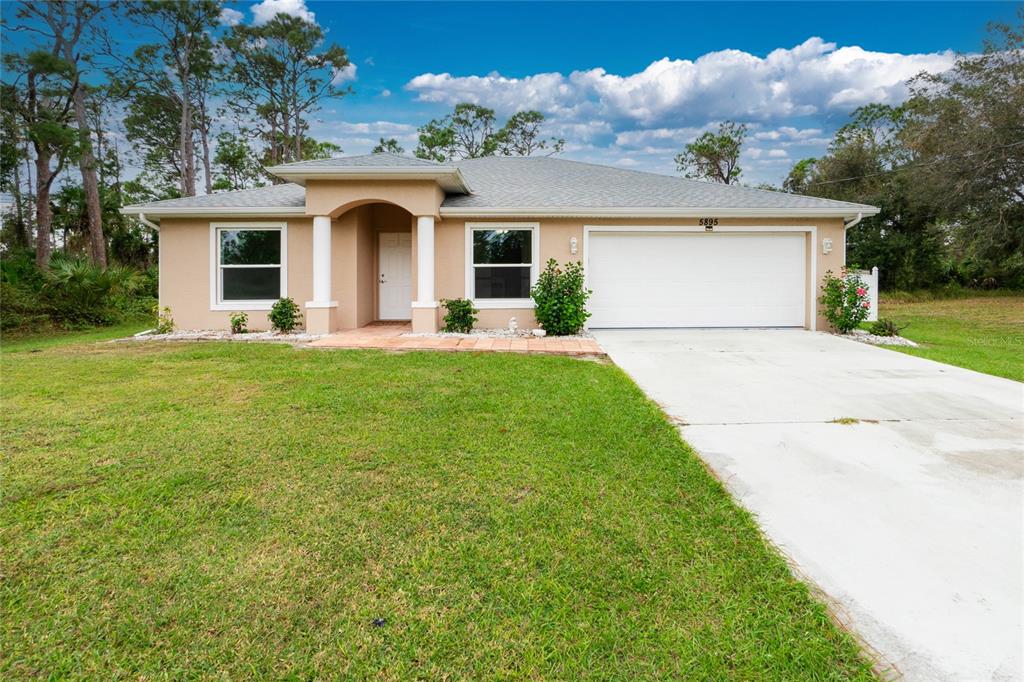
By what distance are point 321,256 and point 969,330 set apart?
14.5 metres

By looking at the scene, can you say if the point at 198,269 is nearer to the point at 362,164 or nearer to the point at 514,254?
the point at 362,164

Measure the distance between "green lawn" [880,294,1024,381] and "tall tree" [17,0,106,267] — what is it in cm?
2326

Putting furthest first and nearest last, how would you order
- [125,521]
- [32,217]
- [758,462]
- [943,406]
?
[32,217]
[943,406]
[758,462]
[125,521]

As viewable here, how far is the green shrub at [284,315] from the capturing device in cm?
1040

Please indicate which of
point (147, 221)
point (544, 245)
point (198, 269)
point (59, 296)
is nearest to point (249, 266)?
point (198, 269)

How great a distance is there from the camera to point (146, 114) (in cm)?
2383

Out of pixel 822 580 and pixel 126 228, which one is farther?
pixel 126 228

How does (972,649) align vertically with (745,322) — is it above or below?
below

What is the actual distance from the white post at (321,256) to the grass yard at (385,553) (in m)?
5.54

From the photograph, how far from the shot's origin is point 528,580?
227 cm

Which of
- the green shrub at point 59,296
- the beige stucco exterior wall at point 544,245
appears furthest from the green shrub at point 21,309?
the beige stucco exterior wall at point 544,245

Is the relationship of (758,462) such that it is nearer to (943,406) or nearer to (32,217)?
(943,406)

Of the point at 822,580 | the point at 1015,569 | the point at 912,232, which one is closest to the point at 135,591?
the point at 822,580

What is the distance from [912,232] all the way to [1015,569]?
26.5 m
